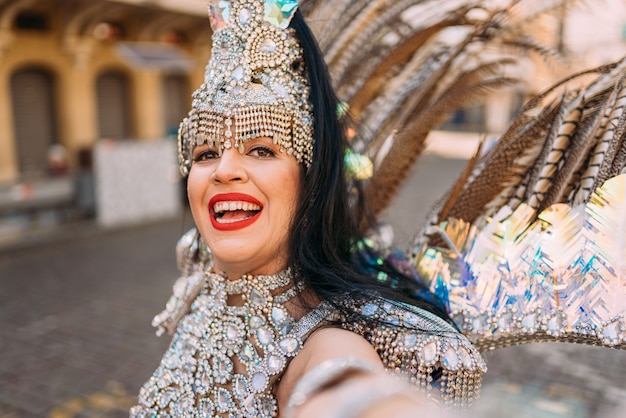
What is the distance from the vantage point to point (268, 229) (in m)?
1.26

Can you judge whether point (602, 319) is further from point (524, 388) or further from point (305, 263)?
point (524, 388)

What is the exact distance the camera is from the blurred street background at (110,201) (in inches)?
141

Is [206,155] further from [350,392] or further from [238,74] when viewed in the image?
[350,392]

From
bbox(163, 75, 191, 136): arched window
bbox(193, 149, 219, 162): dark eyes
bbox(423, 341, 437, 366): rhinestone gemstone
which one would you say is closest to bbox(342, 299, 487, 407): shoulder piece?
bbox(423, 341, 437, 366): rhinestone gemstone

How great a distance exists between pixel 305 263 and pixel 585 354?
3822 mm

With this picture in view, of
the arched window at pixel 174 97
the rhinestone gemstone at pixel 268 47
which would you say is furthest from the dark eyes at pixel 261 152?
the arched window at pixel 174 97

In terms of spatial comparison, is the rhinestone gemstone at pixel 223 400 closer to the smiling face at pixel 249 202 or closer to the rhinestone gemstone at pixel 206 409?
the rhinestone gemstone at pixel 206 409

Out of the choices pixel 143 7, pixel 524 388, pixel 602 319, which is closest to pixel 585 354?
pixel 524 388

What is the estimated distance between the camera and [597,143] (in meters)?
1.27

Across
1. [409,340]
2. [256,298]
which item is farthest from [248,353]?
[409,340]

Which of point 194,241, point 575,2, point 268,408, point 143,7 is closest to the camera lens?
point 268,408

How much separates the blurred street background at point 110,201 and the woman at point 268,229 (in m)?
0.42

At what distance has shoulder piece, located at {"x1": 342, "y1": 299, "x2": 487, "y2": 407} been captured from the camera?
1.07 m

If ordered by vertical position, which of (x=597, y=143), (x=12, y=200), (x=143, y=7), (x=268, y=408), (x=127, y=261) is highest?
(x=143, y=7)
